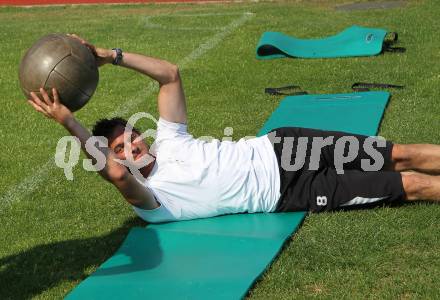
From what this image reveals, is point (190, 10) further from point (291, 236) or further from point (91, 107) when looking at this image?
point (291, 236)

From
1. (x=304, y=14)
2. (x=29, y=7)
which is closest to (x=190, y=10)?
(x=304, y=14)

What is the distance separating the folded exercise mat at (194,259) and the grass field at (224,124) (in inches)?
4.7

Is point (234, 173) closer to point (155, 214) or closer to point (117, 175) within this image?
point (155, 214)

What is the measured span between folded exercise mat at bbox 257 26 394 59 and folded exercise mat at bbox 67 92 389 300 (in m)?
5.18

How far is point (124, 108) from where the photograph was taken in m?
8.94

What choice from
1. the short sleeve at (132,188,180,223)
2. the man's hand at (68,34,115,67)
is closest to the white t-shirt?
the short sleeve at (132,188,180,223)

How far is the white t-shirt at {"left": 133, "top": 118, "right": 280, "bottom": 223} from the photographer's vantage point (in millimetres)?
5660

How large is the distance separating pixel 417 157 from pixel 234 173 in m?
1.37

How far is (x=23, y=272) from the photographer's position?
5152 mm

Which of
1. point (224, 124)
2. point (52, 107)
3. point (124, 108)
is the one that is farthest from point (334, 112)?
point (52, 107)

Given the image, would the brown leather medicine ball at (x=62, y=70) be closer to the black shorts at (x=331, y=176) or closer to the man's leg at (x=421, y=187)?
the black shorts at (x=331, y=176)

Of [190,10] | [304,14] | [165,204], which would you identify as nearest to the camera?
[165,204]

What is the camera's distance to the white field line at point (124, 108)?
6539 millimetres

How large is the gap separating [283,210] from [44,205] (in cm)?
181
